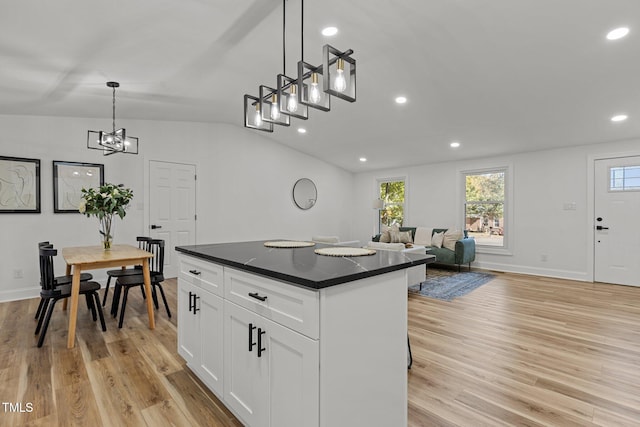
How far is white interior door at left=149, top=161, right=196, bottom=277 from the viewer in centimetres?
525

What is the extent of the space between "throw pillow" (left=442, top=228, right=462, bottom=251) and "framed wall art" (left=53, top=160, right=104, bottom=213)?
608 cm

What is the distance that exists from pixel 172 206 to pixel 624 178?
23.9 ft

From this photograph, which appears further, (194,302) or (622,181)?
(622,181)

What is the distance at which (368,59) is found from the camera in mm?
3291

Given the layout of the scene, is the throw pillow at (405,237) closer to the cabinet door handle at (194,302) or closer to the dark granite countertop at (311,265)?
the dark granite countertop at (311,265)

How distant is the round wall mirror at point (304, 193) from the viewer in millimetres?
7262

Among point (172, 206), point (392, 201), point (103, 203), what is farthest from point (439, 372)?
point (392, 201)

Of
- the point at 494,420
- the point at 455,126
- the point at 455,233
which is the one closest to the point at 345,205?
the point at 455,233

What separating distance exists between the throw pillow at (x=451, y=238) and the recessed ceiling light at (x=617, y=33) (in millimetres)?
3922

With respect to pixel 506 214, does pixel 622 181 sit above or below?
above

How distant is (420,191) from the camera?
7301mm

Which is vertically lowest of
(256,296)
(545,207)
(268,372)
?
(268,372)

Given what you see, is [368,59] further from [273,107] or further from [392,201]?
[392,201]

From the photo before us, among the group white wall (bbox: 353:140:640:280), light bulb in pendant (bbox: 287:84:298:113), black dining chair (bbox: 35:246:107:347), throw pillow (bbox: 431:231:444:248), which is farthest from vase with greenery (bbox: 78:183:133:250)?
white wall (bbox: 353:140:640:280)
